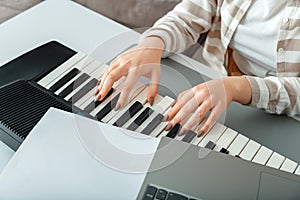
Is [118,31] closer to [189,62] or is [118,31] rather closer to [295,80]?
[189,62]

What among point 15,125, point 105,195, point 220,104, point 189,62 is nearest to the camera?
point 105,195

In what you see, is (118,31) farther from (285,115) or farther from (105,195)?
(105,195)

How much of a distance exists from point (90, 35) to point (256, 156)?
38cm

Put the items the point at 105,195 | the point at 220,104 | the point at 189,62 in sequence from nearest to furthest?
1. the point at 105,195
2. the point at 220,104
3. the point at 189,62

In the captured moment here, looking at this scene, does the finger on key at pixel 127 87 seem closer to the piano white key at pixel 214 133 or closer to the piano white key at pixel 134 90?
the piano white key at pixel 134 90

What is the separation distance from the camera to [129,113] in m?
0.69

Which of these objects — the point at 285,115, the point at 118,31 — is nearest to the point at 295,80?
the point at 285,115

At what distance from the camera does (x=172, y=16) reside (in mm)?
906

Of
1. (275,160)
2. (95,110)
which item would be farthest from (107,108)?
(275,160)

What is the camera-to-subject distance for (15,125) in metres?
0.62

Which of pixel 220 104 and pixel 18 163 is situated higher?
pixel 18 163

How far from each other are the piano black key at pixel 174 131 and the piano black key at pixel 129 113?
6cm

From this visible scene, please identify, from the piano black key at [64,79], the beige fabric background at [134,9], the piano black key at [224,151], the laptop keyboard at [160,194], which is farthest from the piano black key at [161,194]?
the beige fabric background at [134,9]

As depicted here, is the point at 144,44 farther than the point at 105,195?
Yes
